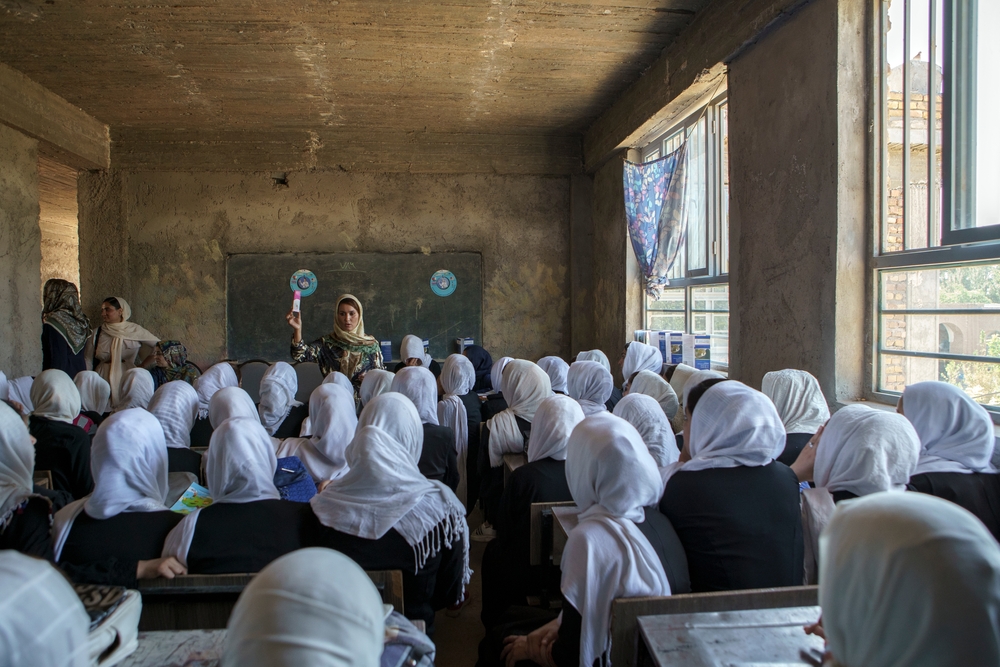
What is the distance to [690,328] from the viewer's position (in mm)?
5641

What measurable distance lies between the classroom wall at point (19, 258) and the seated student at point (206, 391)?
7.10 ft

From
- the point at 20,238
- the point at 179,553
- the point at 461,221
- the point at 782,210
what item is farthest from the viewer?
the point at 461,221

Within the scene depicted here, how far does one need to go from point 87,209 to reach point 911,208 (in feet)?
25.2

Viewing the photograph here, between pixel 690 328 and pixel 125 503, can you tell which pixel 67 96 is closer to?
pixel 125 503

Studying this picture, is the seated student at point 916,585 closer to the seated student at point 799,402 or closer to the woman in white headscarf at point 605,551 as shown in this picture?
the woman in white headscarf at point 605,551

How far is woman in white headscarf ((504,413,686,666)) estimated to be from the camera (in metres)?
1.38

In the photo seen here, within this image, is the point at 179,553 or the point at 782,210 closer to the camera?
the point at 179,553

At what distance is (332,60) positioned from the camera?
16.4 ft

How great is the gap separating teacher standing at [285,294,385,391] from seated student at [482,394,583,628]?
236cm

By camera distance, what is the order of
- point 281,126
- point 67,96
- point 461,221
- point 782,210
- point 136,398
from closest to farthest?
point 782,210 → point 136,398 → point 67,96 → point 281,126 → point 461,221

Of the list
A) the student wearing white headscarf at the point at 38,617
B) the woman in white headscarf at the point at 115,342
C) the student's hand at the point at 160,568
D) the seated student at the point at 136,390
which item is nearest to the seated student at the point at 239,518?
the student's hand at the point at 160,568

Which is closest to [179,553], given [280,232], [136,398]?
[136,398]

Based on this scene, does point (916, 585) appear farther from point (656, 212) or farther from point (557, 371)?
point (656, 212)

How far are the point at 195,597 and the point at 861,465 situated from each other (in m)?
1.86
